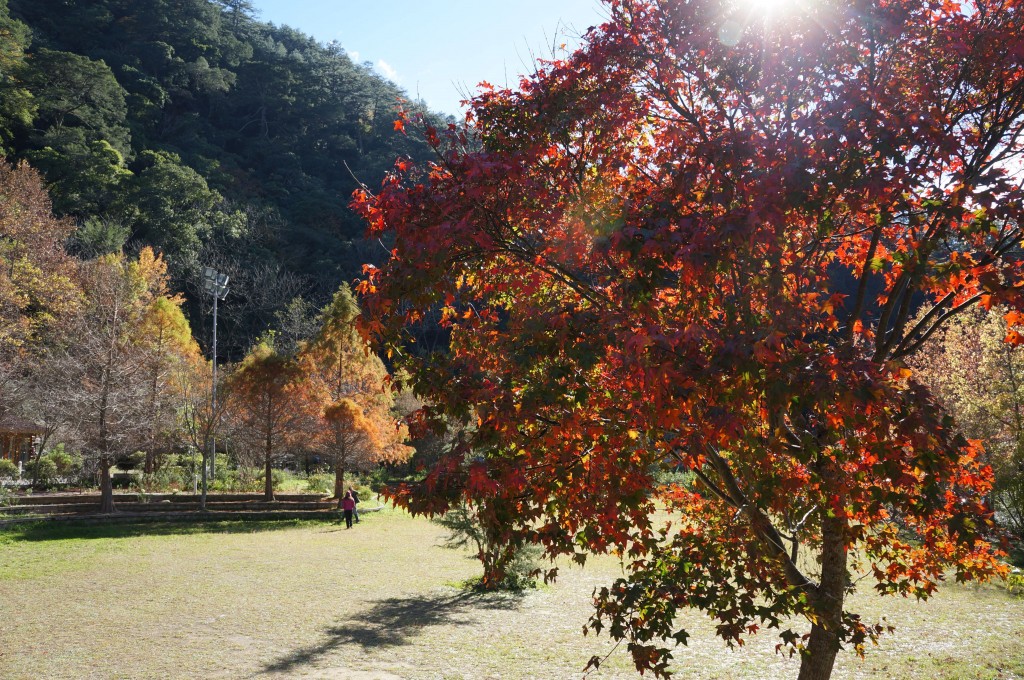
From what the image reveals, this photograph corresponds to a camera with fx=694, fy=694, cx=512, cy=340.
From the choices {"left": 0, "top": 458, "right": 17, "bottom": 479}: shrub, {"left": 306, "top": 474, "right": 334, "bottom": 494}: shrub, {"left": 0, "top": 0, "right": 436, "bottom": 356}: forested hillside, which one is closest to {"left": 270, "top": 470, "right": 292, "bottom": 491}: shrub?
{"left": 306, "top": 474, "right": 334, "bottom": 494}: shrub

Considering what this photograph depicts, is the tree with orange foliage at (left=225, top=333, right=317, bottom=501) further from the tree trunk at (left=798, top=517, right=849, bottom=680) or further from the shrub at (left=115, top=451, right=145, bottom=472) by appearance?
the tree trunk at (left=798, top=517, right=849, bottom=680)

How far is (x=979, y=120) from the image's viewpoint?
13.8 ft

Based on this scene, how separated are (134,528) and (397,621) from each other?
41.4ft

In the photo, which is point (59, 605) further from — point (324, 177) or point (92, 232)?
point (324, 177)

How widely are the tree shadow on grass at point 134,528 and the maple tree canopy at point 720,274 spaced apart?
696 inches

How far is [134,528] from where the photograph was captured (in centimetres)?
1962

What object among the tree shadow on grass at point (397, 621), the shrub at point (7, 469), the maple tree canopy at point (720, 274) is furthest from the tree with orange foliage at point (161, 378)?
the maple tree canopy at point (720, 274)

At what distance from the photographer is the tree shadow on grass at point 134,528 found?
17656mm

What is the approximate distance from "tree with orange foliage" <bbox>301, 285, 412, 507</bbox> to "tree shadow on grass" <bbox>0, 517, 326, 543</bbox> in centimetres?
301

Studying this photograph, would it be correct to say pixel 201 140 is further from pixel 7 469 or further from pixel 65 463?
pixel 7 469

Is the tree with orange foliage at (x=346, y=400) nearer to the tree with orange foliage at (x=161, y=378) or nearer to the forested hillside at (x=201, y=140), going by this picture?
the tree with orange foliage at (x=161, y=378)

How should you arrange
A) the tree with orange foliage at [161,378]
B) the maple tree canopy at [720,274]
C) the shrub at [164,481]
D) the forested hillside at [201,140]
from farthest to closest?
1. the forested hillside at [201,140]
2. the shrub at [164,481]
3. the tree with orange foliage at [161,378]
4. the maple tree canopy at [720,274]

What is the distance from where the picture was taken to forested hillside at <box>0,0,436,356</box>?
4459 cm

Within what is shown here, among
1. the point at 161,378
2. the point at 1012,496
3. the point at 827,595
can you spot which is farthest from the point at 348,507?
the point at 827,595
